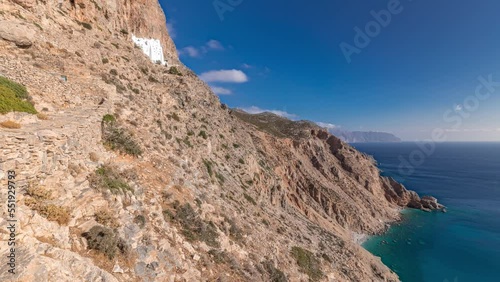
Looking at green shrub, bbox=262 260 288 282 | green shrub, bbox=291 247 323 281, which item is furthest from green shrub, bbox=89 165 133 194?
green shrub, bbox=291 247 323 281

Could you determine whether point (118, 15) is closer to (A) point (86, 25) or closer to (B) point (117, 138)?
(A) point (86, 25)

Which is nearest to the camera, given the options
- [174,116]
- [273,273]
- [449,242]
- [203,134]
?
[273,273]

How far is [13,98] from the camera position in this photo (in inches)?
387

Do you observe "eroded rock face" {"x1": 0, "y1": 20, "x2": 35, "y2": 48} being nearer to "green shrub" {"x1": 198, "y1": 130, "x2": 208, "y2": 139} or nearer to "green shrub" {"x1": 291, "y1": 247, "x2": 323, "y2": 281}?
"green shrub" {"x1": 198, "y1": 130, "x2": 208, "y2": 139}

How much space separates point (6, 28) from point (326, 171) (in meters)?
64.8

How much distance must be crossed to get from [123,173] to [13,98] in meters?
5.51

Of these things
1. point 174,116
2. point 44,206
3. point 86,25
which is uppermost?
point 86,25

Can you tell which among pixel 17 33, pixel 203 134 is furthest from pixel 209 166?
pixel 17 33

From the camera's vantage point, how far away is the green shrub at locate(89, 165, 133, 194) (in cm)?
981

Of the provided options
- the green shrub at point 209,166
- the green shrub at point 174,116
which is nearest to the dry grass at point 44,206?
the green shrub at point 209,166

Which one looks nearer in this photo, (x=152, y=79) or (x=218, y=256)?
(x=218, y=256)

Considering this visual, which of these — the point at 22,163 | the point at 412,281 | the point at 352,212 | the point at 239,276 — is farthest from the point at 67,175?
the point at 352,212

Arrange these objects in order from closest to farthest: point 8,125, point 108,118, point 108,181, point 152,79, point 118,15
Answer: point 8,125, point 108,181, point 108,118, point 152,79, point 118,15

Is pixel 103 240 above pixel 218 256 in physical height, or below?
above
